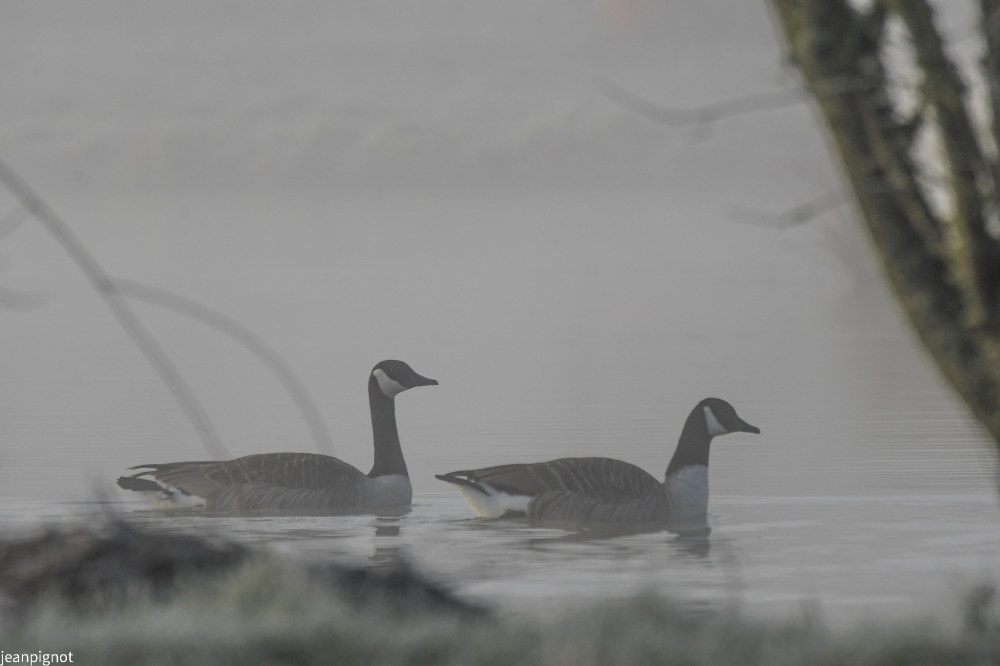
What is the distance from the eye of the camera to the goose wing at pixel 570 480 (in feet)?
49.0

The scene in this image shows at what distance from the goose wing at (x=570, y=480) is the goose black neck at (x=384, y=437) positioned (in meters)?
1.51

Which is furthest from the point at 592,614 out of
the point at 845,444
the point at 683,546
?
the point at 845,444

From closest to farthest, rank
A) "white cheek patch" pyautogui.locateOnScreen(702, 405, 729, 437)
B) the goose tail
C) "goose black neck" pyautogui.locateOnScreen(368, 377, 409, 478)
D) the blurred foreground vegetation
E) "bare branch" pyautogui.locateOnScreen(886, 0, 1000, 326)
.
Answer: the blurred foreground vegetation, "bare branch" pyautogui.locateOnScreen(886, 0, 1000, 326), the goose tail, "white cheek patch" pyautogui.locateOnScreen(702, 405, 729, 437), "goose black neck" pyautogui.locateOnScreen(368, 377, 409, 478)

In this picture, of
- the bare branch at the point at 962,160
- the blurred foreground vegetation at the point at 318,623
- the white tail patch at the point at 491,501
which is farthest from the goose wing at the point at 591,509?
the bare branch at the point at 962,160

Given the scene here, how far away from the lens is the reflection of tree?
6527mm

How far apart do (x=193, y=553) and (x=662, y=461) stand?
13.9m

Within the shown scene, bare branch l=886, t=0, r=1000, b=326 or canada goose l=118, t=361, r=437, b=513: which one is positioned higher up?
bare branch l=886, t=0, r=1000, b=326

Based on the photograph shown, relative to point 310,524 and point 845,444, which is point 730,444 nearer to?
point 845,444

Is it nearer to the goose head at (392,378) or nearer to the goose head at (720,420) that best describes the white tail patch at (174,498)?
the goose head at (392,378)

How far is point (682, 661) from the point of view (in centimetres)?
573

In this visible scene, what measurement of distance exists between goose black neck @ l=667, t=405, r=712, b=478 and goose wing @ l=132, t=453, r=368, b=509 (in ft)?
10.4

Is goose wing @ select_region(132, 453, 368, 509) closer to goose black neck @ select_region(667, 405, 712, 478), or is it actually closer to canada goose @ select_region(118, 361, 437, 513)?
canada goose @ select_region(118, 361, 437, 513)

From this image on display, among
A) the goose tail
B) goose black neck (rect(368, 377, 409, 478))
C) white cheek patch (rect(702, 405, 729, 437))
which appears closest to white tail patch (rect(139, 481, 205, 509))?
goose black neck (rect(368, 377, 409, 478))

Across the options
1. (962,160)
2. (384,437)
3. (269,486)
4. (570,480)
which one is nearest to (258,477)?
(269,486)
